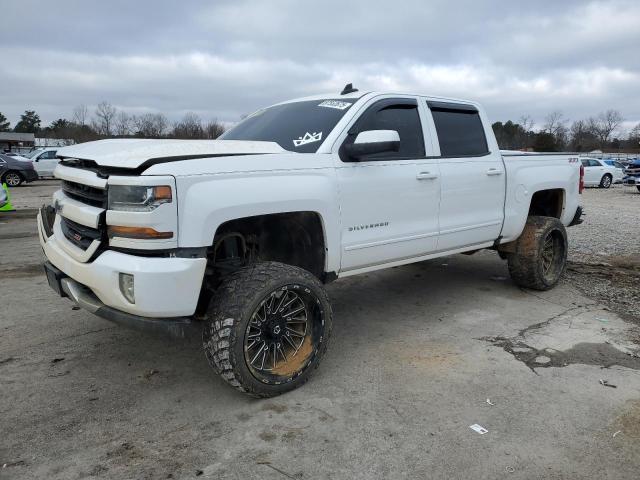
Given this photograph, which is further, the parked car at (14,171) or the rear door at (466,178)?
the parked car at (14,171)

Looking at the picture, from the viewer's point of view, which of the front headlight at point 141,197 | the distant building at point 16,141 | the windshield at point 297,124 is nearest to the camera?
the front headlight at point 141,197

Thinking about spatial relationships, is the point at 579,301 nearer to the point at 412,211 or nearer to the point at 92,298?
the point at 412,211

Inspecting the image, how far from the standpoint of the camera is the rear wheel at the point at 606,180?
26.7 metres

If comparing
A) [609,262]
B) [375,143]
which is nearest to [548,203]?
[609,262]

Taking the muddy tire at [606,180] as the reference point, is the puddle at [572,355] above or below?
below

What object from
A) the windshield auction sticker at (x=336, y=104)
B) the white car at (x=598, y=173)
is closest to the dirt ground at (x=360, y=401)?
the windshield auction sticker at (x=336, y=104)

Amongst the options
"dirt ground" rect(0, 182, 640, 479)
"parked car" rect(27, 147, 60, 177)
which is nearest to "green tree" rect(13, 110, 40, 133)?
"parked car" rect(27, 147, 60, 177)

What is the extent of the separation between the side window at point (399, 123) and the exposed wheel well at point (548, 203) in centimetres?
244

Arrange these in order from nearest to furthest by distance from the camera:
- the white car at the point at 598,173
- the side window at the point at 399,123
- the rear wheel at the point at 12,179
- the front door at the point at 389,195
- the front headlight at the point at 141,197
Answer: the front headlight at the point at 141,197 < the front door at the point at 389,195 < the side window at the point at 399,123 < the rear wheel at the point at 12,179 < the white car at the point at 598,173

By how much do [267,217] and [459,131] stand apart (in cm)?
240

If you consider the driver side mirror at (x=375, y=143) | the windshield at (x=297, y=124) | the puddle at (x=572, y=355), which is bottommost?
the puddle at (x=572, y=355)

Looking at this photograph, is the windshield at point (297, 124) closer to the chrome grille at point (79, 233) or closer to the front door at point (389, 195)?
the front door at point (389, 195)

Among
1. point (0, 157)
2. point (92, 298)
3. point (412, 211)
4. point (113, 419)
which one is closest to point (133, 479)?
point (113, 419)

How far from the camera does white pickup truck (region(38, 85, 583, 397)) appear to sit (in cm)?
292
